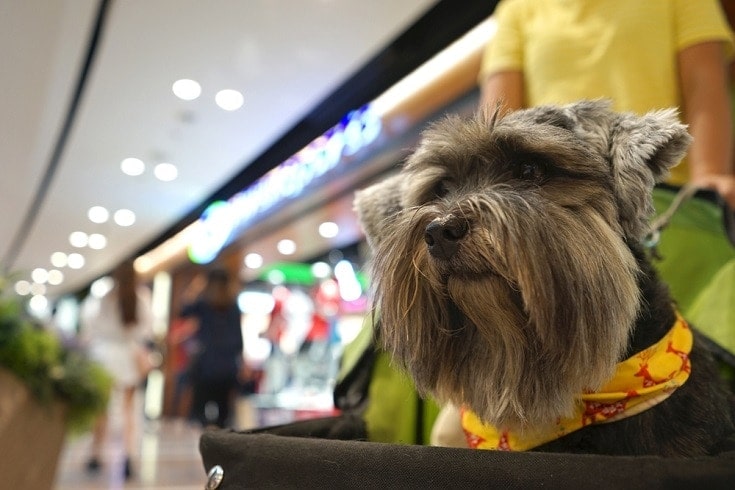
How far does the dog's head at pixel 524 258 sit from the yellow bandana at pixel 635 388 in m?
0.04

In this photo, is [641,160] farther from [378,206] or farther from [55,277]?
[55,277]

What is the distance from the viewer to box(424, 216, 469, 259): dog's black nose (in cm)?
108

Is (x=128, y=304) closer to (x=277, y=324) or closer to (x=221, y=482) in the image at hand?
(x=221, y=482)

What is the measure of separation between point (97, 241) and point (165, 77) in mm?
8532

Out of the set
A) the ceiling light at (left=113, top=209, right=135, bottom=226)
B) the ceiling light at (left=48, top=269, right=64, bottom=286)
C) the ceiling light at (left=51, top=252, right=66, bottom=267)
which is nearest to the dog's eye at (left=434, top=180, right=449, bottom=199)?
the ceiling light at (left=113, top=209, right=135, bottom=226)

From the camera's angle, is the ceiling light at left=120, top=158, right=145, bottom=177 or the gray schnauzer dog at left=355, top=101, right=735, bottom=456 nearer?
the gray schnauzer dog at left=355, top=101, right=735, bottom=456

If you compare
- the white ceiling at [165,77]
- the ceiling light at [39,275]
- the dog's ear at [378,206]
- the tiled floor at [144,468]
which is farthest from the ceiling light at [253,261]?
the dog's ear at [378,206]

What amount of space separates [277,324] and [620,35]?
9.59 meters

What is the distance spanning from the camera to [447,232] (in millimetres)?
1084

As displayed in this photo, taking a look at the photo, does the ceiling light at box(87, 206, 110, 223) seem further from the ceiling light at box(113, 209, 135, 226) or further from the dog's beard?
the dog's beard

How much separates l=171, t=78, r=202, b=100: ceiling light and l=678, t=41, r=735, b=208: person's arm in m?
4.63

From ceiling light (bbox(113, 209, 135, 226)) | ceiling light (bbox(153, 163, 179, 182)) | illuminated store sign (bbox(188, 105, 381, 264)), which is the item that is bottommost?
illuminated store sign (bbox(188, 105, 381, 264))

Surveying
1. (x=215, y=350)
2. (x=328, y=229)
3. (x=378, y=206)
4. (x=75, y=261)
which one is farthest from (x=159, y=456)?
(x=75, y=261)

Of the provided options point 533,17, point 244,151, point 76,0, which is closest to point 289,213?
point 244,151
